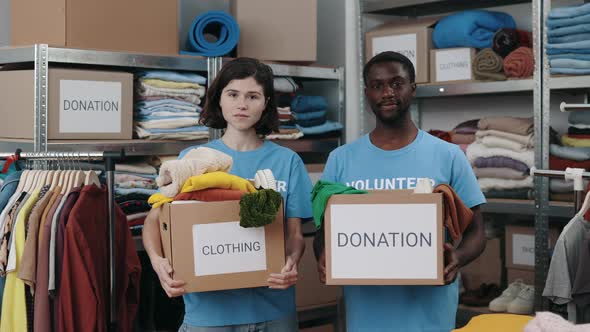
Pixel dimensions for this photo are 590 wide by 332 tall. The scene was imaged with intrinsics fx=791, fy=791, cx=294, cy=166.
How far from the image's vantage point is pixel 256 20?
364 centimetres

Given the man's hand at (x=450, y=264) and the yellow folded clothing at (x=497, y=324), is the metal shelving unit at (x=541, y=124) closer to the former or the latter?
the man's hand at (x=450, y=264)

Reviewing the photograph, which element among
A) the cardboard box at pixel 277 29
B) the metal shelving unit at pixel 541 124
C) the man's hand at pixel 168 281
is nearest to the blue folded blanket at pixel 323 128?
the cardboard box at pixel 277 29

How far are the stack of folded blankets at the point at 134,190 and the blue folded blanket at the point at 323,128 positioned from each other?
85 centimetres

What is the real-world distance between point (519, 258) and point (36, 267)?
2152 mm

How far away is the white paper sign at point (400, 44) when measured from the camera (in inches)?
150

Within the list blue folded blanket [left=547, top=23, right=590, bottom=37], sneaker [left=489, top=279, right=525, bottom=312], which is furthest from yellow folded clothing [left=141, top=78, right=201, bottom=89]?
sneaker [left=489, top=279, right=525, bottom=312]

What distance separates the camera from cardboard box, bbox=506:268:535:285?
361cm

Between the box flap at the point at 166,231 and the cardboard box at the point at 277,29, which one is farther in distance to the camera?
the cardboard box at the point at 277,29

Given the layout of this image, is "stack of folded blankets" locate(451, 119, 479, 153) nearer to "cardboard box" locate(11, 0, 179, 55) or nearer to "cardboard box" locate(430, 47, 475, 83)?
"cardboard box" locate(430, 47, 475, 83)

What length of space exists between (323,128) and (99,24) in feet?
4.15

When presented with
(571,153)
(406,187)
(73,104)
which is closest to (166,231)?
(406,187)

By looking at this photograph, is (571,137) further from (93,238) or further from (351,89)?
(93,238)

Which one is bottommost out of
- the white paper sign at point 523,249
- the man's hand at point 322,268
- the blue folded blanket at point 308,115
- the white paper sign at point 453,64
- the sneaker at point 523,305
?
the sneaker at point 523,305

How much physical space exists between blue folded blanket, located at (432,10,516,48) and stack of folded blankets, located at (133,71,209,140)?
1.19m
